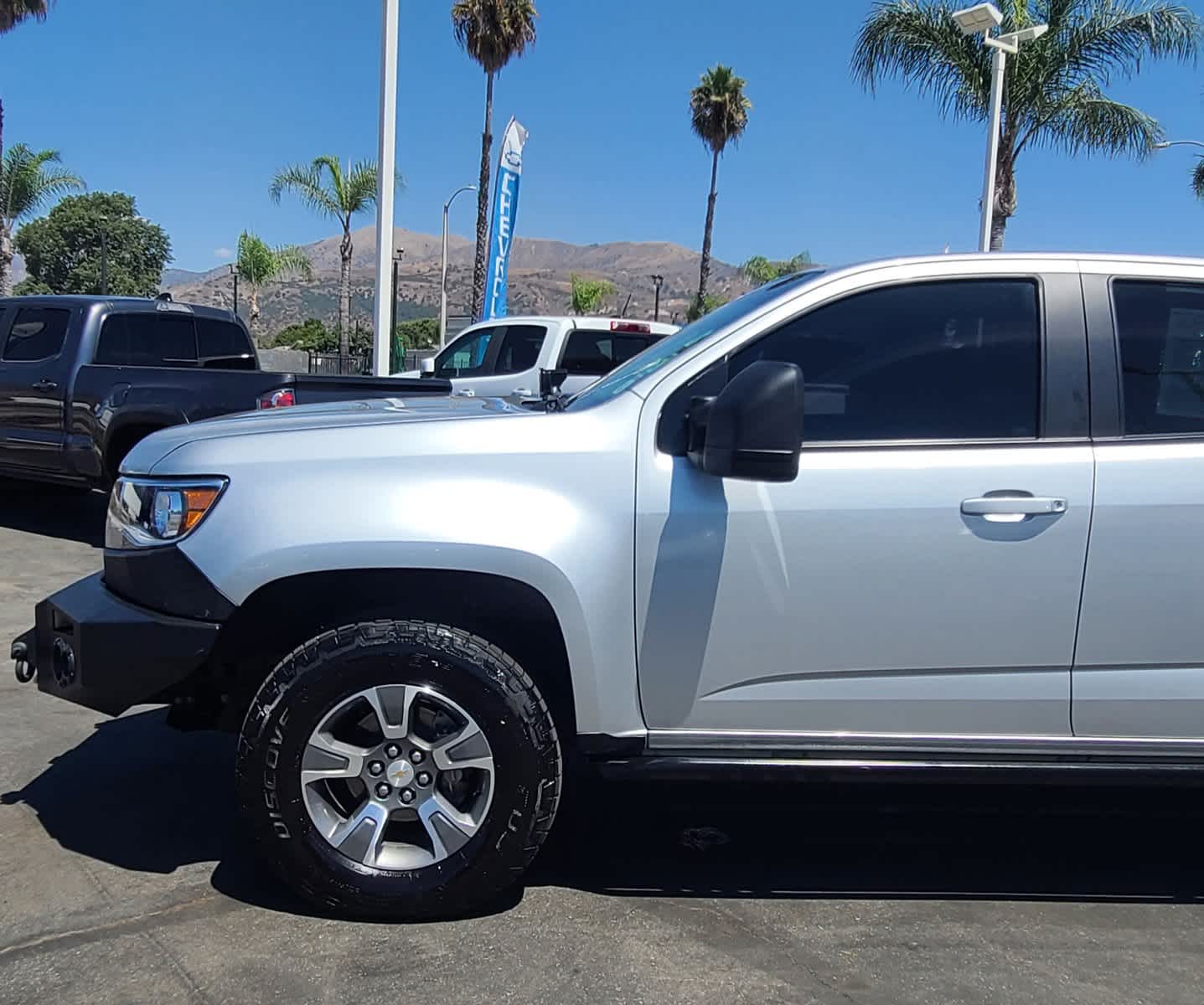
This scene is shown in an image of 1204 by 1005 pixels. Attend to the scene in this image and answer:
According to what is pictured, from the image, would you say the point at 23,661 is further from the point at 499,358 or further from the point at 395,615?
the point at 499,358

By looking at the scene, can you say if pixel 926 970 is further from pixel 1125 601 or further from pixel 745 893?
pixel 1125 601

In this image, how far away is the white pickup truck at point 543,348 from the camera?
11.3 m

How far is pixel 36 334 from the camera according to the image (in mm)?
8961

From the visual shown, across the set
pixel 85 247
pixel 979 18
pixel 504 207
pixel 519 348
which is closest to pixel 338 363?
pixel 504 207

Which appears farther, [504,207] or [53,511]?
[504,207]

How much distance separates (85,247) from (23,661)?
77549mm

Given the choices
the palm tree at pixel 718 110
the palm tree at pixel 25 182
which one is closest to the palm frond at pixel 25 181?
the palm tree at pixel 25 182

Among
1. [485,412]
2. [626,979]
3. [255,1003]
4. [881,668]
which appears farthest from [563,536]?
[255,1003]

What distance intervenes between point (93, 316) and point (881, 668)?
784 centimetres

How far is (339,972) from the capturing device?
9.09 feet

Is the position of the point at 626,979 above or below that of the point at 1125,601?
below

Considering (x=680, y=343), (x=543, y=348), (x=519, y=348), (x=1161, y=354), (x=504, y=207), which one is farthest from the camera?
(x=504, y=207)

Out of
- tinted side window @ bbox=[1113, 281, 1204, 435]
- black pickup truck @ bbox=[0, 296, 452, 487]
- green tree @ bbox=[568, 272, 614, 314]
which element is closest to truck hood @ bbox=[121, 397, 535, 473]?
tinted side window @ bbox=[1113, 281, 1204, 435]

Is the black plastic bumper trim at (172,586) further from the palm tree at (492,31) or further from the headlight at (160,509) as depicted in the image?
the palm tree at (492,31)
